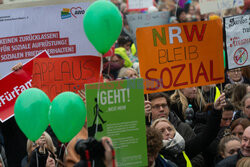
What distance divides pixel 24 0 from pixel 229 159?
10.7ft

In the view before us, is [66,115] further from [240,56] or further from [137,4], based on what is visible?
[137,4]

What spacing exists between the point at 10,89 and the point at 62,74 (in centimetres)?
81

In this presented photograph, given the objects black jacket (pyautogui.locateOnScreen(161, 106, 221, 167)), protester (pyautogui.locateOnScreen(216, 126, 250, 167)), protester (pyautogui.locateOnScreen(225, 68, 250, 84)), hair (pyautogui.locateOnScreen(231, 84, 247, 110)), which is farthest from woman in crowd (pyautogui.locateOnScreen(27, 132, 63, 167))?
protester (pyautogui.locateOnScreen(225, 68, 250, 84))

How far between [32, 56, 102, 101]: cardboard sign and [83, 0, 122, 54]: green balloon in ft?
3.57

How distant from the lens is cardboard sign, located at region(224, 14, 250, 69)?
6.29m

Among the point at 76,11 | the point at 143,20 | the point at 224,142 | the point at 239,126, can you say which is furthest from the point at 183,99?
the point at 143,20

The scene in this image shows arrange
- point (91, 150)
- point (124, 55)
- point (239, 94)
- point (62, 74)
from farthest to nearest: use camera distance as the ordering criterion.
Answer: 1. point (124, 55)
2. point (239, 94)
3. point (62, 74)
4. point (91, 150)

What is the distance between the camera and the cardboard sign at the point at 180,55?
18.4 ft

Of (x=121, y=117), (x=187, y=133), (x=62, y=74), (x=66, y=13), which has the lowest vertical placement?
(x=187, y=133)

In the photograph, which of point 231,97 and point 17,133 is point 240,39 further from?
point 17,133

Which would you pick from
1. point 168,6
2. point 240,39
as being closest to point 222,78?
point 240,39

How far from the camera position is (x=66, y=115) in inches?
161

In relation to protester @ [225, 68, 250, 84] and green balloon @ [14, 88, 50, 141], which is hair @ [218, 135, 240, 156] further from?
protester @ [225, 68, 250, 84]

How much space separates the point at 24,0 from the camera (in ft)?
21.1
